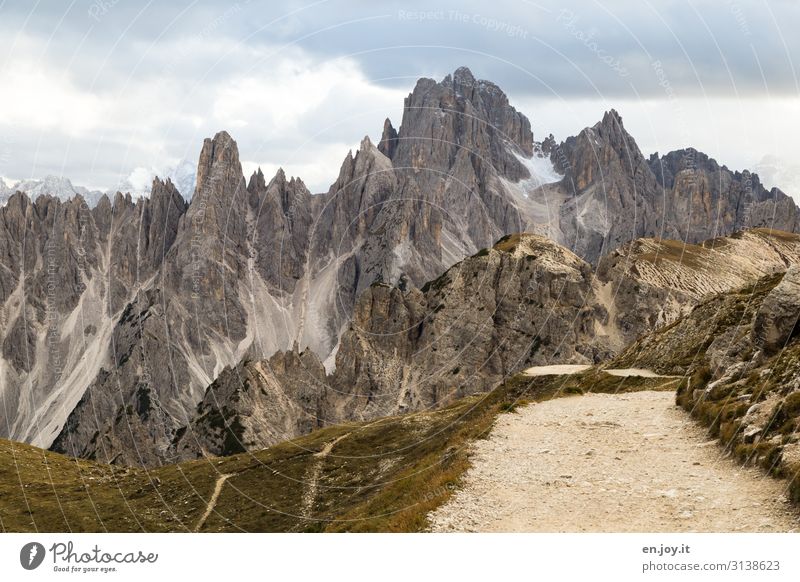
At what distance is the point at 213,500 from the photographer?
7519 centimetres

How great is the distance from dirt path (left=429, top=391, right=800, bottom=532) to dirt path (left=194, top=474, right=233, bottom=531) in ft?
140

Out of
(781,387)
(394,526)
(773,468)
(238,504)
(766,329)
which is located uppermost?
(766,329)

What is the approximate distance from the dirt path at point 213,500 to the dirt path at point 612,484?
140ft

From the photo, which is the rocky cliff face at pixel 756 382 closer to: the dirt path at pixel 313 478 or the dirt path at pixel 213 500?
the dirt path at pixel 313 478

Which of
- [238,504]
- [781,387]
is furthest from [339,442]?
[781,387]

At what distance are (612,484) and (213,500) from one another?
192 ft

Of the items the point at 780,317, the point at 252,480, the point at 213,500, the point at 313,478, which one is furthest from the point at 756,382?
the point at 252,480

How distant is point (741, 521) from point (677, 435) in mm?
11634

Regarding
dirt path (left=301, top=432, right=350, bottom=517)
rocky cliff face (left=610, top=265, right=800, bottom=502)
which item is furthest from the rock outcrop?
dirt path (left=301, top=432, right=350, bottom=517)

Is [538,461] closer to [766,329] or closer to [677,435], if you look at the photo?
[677,435]

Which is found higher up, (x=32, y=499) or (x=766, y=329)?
(x=766, y=329)

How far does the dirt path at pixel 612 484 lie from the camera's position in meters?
22.9

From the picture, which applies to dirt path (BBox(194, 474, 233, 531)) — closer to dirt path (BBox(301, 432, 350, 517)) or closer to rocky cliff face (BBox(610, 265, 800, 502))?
dirt path (BBox(301, 432, 350, 517))

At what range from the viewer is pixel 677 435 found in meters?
33.3
